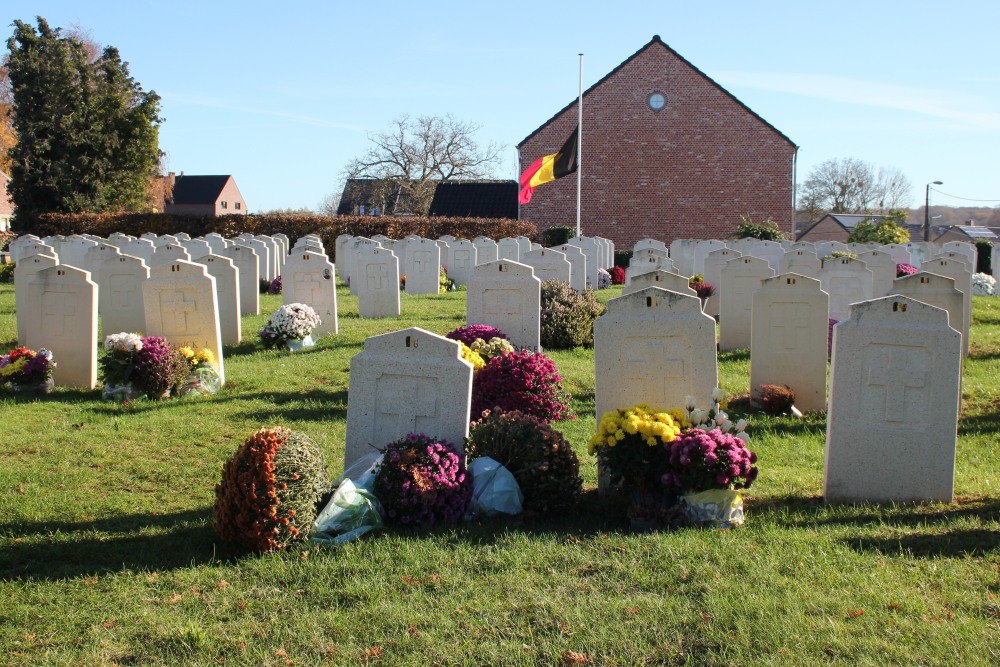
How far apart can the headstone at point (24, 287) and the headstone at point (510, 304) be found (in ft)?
16.5

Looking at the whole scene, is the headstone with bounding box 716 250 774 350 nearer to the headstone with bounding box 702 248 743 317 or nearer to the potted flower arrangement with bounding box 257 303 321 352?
the headstone with bounding box 702 248 743 317

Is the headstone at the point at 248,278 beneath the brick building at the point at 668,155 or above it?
beneath

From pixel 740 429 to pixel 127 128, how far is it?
41.6m

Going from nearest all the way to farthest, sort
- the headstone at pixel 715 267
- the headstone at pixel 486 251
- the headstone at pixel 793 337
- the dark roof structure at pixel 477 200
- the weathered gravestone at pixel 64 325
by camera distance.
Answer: the headstone at pixel 793 337 < the weathered gravestone at pixel 64 325 < the headstone at pixel 715 267 < the headstone at pixel 486 251 < the dark roof structure at pixel 477 200

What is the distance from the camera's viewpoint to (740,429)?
232 inches

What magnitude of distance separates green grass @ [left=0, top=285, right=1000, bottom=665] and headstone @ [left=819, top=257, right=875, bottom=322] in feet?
23.0

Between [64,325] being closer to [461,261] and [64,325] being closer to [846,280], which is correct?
[846,280]

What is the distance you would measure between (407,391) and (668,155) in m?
34.8

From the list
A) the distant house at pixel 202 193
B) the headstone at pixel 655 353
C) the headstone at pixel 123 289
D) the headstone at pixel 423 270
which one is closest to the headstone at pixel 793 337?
the headstone at pixel 655 353

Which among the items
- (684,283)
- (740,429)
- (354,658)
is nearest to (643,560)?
(740,429)

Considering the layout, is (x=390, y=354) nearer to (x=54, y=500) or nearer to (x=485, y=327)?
(x=54, y=500)

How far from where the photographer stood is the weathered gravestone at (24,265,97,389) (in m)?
10.4

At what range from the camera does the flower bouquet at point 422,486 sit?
18.7ft

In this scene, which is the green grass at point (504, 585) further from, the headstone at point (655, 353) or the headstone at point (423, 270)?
the headstone at point (423, 270)
